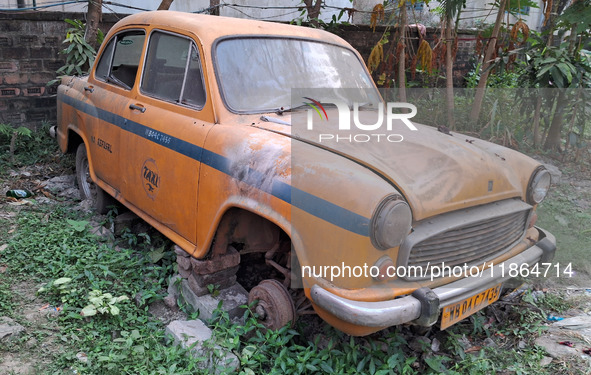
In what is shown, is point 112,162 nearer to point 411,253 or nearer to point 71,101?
point 71,101

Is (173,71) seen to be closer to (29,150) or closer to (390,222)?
(390,222)

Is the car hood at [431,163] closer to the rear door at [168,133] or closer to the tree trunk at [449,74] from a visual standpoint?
the rear door at [168,133]

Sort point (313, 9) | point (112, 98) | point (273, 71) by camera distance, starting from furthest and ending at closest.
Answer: point (313, 9) → point (112, 98) → point (273, 71)

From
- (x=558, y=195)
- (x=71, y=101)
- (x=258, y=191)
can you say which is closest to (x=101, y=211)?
(x=71, y=101)

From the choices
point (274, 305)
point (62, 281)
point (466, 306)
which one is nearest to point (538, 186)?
point (466, 306)

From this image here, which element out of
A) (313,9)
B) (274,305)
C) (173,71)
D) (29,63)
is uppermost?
(313,9)

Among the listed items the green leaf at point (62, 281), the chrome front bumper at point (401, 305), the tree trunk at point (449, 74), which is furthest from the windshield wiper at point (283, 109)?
the tree trunk at point (449, 74)

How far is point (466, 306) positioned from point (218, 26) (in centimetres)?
234

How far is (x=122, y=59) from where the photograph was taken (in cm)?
420

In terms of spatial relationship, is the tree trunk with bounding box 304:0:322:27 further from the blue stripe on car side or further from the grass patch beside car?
the blue stripe on car side

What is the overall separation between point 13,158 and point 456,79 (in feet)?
24.3

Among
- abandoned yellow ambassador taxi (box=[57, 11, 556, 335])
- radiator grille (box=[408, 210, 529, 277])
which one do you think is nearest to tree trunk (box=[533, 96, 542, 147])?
abandoned yellow ambassador taxi (box=[57, 11, 556, 335])

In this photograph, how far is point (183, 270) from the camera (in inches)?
127

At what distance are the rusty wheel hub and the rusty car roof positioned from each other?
162 cm
